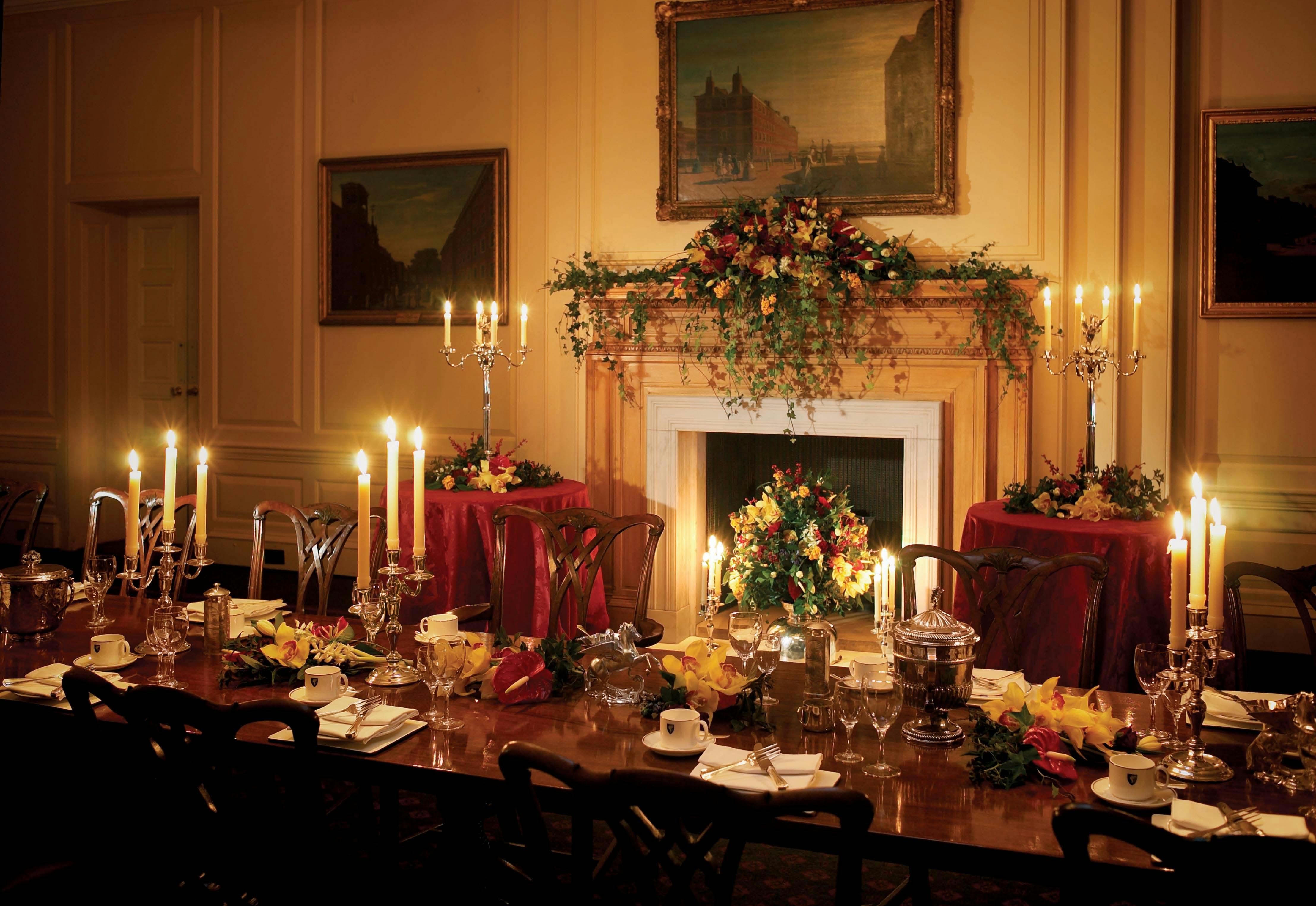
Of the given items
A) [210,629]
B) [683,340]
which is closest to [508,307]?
[683,340]

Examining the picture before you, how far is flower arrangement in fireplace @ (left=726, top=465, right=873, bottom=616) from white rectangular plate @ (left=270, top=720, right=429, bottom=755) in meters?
3.39

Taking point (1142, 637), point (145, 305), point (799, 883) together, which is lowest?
point (799, 883)

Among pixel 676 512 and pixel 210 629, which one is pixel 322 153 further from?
pixel 210 629

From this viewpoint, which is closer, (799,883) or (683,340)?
(799,883)

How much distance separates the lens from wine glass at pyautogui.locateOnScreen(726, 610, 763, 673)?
227cm

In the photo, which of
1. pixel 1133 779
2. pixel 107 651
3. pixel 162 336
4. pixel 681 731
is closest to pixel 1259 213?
pixel 1133 779

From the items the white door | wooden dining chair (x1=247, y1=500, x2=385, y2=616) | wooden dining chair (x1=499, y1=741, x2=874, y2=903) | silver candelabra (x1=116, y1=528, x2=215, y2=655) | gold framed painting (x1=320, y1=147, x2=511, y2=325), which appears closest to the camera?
wooden dining chair (x1=499, y1=741, x2=874, y2=903)

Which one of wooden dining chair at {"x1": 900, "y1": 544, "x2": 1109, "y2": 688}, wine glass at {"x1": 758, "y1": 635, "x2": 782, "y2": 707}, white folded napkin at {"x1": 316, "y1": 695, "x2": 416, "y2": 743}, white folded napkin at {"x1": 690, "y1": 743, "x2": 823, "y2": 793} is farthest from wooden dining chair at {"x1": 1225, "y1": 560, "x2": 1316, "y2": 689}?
white folded napkin at {"x1": 316, "y1": 695, "x2": 416, "y2": 743}

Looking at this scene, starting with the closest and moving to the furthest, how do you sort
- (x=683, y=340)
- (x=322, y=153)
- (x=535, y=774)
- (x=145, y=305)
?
(x=535, y=774)
(x=683, y=340)
(x=322, y=153)
(x=145, y=305)

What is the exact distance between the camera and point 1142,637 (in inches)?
151

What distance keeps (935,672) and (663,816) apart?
0.84 metres

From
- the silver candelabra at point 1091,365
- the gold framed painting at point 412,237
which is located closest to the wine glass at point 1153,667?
the silver candelabra at point 1091,365

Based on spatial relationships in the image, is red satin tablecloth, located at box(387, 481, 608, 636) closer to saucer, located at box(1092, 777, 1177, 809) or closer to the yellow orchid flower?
the yellow orchid flower

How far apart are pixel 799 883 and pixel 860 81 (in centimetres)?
404
